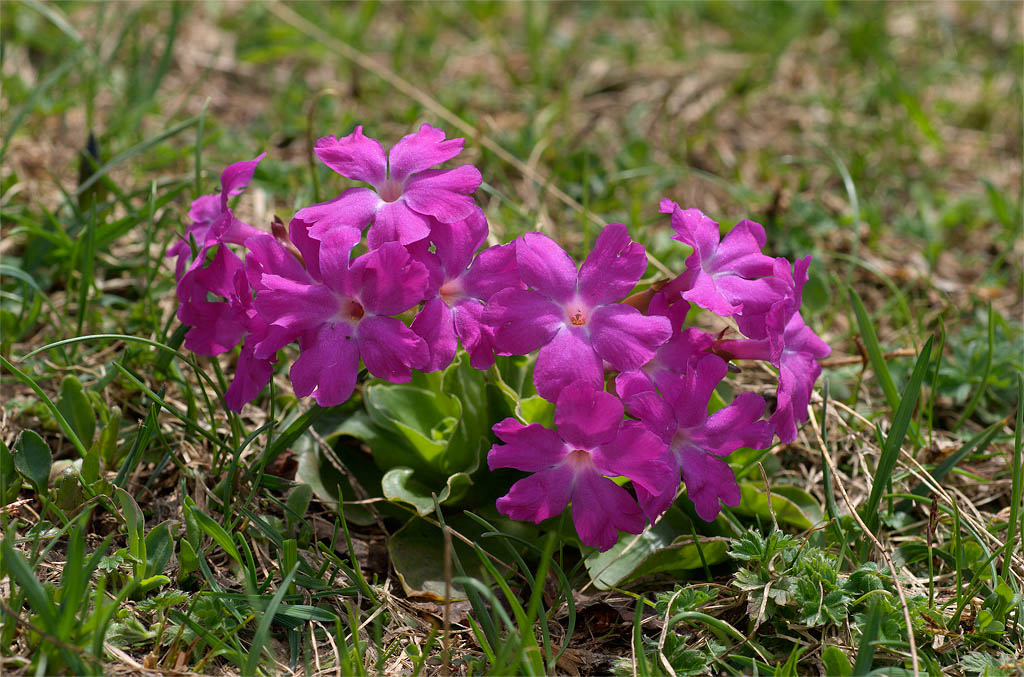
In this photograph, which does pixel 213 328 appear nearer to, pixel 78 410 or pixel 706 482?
pixel 78 410

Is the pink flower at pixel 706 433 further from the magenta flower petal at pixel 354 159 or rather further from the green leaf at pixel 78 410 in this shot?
the green leaf at pixel 78 410

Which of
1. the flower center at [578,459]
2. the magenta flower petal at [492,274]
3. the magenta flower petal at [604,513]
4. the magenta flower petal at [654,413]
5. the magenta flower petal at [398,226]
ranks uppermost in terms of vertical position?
the magenta flower petal at [398,226]

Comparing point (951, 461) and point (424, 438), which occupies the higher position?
point (424, 438)

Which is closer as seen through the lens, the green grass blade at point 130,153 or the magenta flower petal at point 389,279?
the magenta flower petal at point 389,279

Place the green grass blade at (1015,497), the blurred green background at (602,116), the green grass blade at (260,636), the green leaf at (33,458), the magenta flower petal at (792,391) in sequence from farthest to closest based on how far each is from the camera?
the blurred green background at (602,116), the green leaf at (33,458), the green grass blade at (1015,497), the magenta flower petal at (792,391), the green grass blade at (260,636)

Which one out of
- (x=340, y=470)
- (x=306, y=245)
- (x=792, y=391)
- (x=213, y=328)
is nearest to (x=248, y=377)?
(x=213, y=328)

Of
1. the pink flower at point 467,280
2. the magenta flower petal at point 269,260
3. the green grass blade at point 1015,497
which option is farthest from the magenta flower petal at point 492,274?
the green grass blade at point 1015,497

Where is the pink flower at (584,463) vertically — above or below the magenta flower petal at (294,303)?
below

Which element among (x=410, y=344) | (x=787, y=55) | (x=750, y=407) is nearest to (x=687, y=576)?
(x=750, y=407)
